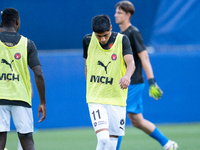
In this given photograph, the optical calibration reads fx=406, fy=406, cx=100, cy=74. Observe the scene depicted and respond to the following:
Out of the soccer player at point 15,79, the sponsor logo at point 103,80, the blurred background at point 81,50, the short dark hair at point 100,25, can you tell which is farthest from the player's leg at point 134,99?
the blurred background at point 81,50

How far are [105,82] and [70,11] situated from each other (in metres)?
5.56

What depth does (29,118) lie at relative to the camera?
4559 millimetres

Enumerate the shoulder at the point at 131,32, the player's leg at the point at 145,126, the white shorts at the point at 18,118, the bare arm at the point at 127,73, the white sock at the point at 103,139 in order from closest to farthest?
the white shorts at the point at 18,118 < the bare arm at the point at 127,73 < the white sock at the point at 103,139 < the shoulder at the point at 131,32 < the player's leg at the point at 145,126

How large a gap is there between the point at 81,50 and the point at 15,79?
5878 mm

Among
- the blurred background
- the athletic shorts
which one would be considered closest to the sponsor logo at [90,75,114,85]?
the athletic shorts

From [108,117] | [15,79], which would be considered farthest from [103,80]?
[15,79]

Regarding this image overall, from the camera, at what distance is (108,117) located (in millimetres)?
5055

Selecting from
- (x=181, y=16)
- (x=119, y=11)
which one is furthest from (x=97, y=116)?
(x=181, y=16)

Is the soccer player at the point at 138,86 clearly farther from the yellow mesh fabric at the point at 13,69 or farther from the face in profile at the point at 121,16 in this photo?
the yellow mesh fabric at the point at 13,69

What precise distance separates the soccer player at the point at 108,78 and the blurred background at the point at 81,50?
4813 mm

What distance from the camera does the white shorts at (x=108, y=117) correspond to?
4.92 meters

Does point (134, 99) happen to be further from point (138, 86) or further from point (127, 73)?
point (127, 73)

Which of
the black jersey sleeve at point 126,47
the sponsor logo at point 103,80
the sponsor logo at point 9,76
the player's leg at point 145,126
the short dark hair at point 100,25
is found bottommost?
the player's leg at point 145,126

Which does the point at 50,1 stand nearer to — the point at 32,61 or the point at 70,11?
the point at 70,11
